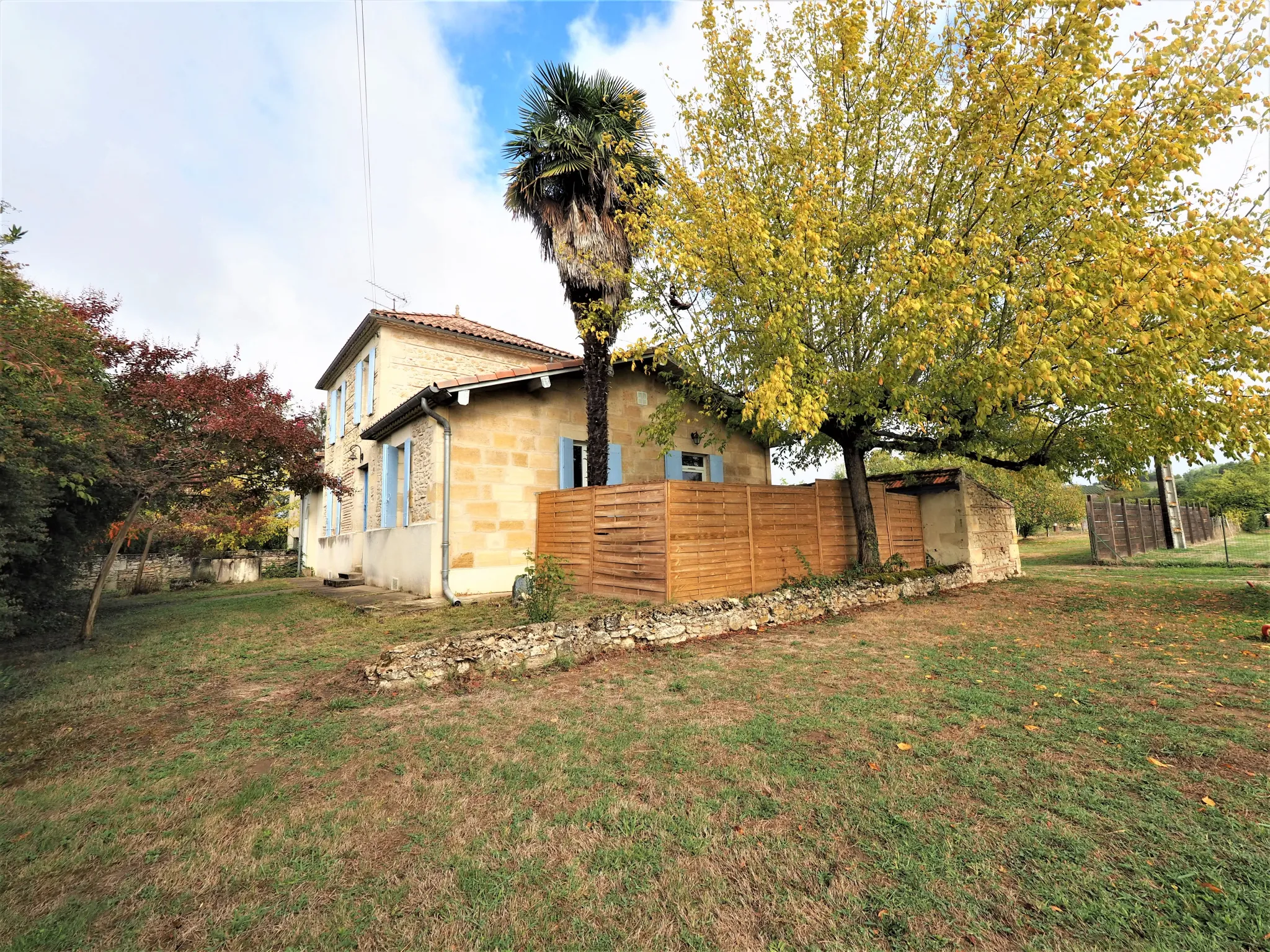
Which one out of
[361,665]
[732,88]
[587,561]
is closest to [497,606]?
[587,561]

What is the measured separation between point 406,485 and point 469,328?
6.83m

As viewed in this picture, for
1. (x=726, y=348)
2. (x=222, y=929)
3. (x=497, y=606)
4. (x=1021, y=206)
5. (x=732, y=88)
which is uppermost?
(x=732, y=88)

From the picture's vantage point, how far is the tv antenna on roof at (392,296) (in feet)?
52.5

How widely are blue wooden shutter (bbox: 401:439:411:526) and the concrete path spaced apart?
1.66m

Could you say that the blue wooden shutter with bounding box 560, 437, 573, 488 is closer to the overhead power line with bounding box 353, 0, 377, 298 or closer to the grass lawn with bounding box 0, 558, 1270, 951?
the grass lawn with bounding box 0, 558, 1270, 951

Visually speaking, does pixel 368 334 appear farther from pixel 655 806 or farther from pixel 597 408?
pixel 655 806

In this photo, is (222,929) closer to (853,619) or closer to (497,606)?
(497,606)

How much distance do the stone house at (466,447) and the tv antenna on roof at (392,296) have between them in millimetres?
1421

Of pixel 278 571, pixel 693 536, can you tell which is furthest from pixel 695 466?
pixel 278 571

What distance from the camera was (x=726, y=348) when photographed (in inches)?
380

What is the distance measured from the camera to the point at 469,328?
645 inches

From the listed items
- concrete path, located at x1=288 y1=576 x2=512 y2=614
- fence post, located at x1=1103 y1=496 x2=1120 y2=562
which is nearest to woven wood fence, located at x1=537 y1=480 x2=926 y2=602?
concrete path, located at x1=288 y1=576 x2=512 y2=614

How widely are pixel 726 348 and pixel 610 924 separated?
345 inches

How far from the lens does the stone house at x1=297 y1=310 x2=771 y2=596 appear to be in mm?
10172
